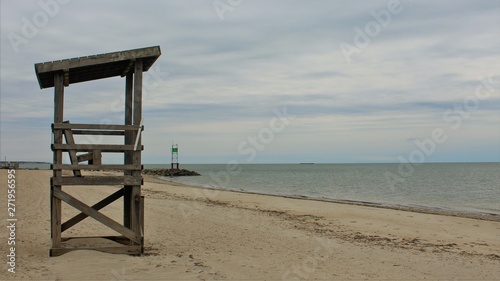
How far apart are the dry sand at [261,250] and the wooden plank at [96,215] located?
43 cm

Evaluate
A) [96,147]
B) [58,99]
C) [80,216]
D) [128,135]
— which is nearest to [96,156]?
[96,147]

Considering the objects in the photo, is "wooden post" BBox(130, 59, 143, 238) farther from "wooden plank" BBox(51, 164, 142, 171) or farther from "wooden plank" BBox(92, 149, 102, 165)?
"wooden plank" BBox(92, 149, 102, 165)

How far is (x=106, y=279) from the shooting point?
21.9 ft

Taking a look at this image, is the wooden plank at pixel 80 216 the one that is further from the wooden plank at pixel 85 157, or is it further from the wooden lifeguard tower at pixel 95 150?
the wooden plank at pixel 85 157

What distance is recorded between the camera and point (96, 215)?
827cm

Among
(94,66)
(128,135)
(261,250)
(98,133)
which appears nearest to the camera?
(98,133)

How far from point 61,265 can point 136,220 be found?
1496 millimetres

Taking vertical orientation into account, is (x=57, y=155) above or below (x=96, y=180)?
above

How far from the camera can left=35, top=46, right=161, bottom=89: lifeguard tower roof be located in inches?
316

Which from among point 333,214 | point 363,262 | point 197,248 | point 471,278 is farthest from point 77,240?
point 333,214

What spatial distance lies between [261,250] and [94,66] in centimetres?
500

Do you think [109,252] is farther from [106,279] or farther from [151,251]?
[106,279]

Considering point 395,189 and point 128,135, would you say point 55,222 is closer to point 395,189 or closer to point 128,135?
point 128,135

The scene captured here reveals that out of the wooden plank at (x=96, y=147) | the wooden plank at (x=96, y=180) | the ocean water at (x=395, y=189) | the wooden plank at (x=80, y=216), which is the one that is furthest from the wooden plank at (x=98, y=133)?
the ocean water at (x=395, y=189)
